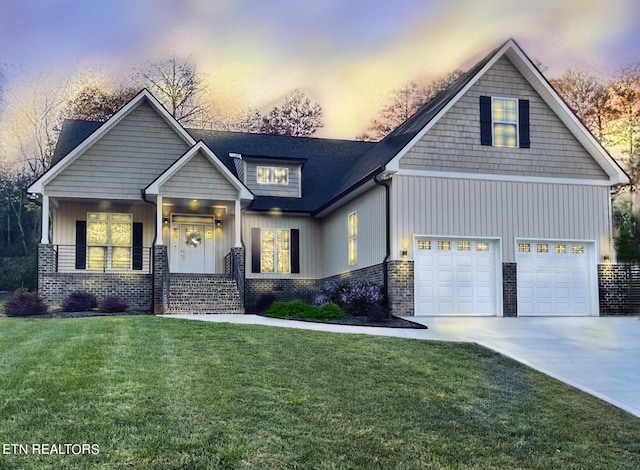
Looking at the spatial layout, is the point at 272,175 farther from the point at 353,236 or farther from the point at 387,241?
the point at 387,241

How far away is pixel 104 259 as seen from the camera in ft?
68.3

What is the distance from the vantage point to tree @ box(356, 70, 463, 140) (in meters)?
37.8

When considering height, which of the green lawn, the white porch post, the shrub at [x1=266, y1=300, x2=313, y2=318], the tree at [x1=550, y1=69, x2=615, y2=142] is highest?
the tree at [x1=550, y1=69, x2=615, y2=142]

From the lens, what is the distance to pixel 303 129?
39562mm

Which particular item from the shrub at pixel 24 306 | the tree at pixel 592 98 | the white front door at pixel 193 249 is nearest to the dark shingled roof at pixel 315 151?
the white front door at pixel 193 249

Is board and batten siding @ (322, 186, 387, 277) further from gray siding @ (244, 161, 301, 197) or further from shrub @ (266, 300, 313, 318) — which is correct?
shrub @ (266, 300, 313, 318)

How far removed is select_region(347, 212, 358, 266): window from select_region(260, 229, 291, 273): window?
302cm

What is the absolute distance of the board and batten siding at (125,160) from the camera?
19.4 meters

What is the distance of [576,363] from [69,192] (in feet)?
46.6

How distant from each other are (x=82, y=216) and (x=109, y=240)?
3.55 ft

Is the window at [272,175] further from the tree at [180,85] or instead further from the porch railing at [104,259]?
the tree at [180,85]

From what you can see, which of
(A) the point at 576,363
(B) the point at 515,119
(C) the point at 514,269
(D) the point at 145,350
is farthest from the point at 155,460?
(B) the point at 515,119

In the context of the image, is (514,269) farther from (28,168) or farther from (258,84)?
(28,168)

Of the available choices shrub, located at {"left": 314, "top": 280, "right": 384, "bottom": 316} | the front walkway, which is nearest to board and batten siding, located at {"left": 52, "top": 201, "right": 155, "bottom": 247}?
shrub, located at {"left": 314, "top": 280, "right": 384, "bottom": 316}
